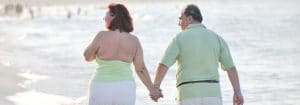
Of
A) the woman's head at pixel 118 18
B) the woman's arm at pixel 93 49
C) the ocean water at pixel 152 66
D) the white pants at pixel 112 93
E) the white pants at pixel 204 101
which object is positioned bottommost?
the ocean water at pixel 152 66

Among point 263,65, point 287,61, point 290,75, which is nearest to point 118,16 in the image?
point 290,75

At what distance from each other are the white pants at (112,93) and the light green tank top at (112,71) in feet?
0.13

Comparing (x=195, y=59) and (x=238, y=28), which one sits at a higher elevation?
(x=195, y=59)

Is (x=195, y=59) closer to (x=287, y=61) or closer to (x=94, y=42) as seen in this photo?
(x=94, y=42)

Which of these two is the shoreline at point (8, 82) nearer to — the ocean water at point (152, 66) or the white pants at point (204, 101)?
the ocean water at point (152, 66)

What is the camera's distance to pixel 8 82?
54.1ft

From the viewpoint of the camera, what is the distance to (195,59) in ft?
22.1

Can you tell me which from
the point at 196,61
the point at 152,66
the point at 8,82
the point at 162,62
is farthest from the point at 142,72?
the point at 152,66

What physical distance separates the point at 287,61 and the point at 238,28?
22.2m

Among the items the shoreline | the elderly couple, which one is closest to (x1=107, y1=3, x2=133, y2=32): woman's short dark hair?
the elderly couple

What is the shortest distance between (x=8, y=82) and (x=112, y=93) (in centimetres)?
1018

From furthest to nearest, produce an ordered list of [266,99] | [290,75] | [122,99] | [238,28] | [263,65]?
[238,28] < [263,65] < [290,75] < [266,99] < [122,99]

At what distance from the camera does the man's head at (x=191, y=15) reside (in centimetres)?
679

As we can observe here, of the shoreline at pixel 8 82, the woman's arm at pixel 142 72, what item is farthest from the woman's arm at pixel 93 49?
the shoreline at pixel 8 82
